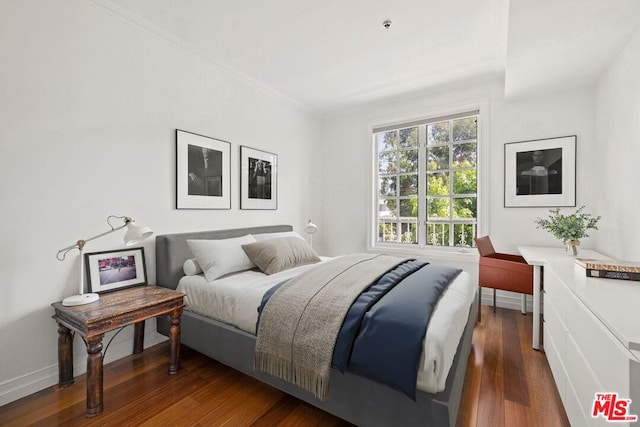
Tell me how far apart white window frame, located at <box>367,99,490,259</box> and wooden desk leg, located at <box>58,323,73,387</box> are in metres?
3.36

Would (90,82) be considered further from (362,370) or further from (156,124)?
(362,370)

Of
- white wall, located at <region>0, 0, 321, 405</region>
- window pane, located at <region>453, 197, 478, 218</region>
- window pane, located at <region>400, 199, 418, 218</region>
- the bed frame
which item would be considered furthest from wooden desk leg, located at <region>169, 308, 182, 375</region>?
window pane, located at <region>453, 197, 478, 218</region>

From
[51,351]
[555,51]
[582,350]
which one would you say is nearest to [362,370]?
[582,350]

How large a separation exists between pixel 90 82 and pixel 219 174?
4.13 feet

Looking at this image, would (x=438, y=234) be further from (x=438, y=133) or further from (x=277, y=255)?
(x=277, y=255)

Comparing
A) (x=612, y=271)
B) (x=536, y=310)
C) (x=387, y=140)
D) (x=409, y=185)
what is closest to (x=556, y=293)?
(x=612, y=271)

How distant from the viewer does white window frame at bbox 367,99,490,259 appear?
346cm

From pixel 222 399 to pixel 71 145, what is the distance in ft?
6.65

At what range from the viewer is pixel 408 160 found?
410cm

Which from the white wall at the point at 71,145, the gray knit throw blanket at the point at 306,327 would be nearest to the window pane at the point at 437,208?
the gray knit throw blanket at the point at 306,327

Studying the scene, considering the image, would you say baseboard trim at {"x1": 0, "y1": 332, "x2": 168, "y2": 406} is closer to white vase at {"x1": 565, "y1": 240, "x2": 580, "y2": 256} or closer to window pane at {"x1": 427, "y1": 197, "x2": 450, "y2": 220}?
window pane at {"x1": 427, "y1": 197, "x2": 450, "y2": 220}

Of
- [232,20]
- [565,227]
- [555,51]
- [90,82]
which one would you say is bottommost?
[565,227]

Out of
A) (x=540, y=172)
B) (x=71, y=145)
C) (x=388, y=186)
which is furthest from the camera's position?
(x=388, y=186)

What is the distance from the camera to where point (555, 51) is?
7.71ft
